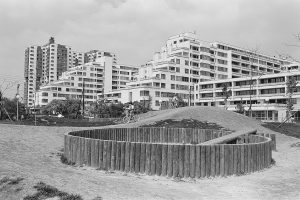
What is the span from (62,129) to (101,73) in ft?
356

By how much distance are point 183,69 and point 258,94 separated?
2294 centimetres

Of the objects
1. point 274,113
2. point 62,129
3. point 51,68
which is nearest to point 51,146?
point 62,129

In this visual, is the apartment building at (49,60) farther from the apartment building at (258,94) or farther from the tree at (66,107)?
the apartment building at (258,94)

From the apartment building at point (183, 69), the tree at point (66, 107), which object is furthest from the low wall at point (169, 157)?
the tree at point (66, 107)

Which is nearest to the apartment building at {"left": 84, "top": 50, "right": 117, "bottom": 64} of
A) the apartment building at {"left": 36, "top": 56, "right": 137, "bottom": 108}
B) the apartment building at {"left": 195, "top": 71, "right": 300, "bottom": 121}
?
the apartment building at {"left": 36, "top": 56, "right": 137, "bottom": 108}

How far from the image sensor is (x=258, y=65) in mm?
118750

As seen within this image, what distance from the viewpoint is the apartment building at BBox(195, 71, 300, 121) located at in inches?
2865

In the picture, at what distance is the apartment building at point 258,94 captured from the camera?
72.8 m

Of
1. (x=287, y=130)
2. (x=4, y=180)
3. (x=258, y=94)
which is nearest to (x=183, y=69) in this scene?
(x=258, y=94)

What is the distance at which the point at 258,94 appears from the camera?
3268 inches

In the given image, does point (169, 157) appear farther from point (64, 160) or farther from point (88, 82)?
point (88, 82)

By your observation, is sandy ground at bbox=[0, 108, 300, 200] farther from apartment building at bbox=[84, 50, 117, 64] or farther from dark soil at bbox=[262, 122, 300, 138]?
apartment building at bbox=[84, 50, 117, 64]

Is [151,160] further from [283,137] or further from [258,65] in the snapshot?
[258,65]

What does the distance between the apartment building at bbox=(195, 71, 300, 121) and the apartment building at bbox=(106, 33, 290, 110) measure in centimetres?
565
